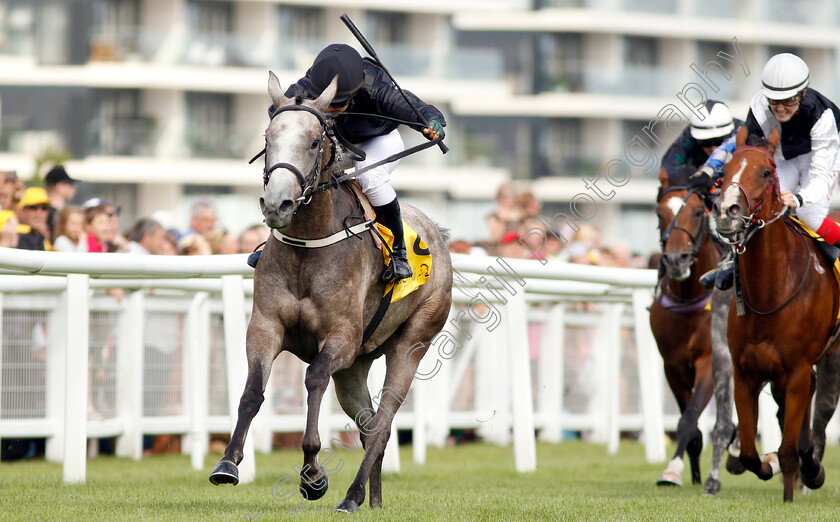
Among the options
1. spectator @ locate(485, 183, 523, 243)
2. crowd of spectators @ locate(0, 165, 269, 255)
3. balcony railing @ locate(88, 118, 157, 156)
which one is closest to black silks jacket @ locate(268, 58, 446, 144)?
crowd of spectators @ locate(0, 165, 269, 255)

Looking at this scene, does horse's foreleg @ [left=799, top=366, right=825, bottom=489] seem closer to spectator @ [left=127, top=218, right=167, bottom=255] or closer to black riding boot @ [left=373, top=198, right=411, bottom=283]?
black riding boot @ [left=373, top=198, right=411, bottom=283]

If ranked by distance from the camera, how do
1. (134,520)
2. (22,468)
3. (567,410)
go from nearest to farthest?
(134,520) → (22,468) → (567,410)

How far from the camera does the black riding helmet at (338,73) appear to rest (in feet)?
20.1

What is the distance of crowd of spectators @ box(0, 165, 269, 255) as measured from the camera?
31.0ft

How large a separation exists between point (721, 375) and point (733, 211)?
1872mm

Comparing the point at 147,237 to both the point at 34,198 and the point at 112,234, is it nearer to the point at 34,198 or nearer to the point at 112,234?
the point at 112,234

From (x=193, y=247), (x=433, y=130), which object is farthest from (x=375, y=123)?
(x=193, y=247)

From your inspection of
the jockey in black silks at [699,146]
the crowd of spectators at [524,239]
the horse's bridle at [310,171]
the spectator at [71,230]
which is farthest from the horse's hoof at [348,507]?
the crowd of spectators at [524,239]

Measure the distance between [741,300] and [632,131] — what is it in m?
41.2

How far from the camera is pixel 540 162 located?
46594 millimetres

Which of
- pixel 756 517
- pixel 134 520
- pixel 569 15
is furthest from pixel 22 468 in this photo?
pixel 569 15

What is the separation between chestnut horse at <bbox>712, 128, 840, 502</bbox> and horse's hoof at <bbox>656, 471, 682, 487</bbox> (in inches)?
38.6

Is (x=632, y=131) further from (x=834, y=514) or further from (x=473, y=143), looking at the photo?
(x=834, y=514)

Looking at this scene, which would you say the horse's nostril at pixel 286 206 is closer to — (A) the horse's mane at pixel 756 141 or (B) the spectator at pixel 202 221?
(A) the horse's mane at pixel 756 141
